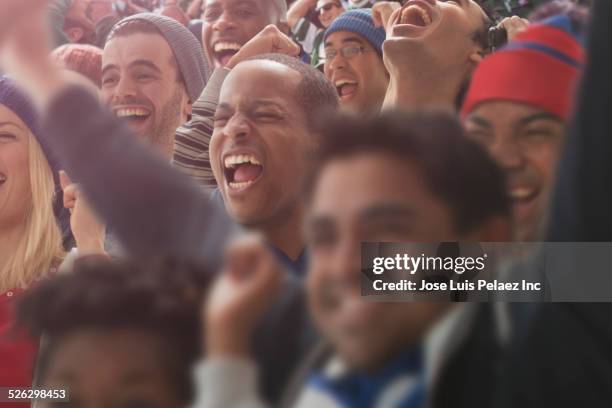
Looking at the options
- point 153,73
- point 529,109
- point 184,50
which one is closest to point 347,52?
point 184,50

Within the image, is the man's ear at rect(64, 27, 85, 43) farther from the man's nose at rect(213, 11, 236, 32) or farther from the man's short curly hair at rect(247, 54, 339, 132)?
the man's short curly hair at rect(247, 54, 339, 132)

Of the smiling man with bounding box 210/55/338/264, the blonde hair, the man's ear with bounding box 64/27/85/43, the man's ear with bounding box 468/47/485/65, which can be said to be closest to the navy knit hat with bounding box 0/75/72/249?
the blonde hair

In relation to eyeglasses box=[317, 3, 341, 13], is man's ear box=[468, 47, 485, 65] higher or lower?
lower

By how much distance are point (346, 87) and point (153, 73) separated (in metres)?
0.43

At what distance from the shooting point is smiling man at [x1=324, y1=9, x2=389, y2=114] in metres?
1.86

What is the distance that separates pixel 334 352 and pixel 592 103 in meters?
0.23

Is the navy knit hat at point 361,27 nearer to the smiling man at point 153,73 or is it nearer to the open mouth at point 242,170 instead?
the smiling man at point 153,73

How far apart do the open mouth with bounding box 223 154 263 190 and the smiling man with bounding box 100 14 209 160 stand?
301mm

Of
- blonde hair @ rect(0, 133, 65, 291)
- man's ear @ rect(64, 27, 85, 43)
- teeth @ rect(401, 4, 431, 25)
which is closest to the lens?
teeth @ rect(401, 4, 431, 25)

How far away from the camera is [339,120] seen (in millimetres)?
656

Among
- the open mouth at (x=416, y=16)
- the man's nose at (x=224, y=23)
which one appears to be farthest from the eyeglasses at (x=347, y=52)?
the open mouth at (x=416, y=16)

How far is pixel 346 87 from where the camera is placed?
1888 mm

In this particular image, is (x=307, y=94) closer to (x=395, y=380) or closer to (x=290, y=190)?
(x=290, y=190)

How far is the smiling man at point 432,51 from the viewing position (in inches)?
37.0
